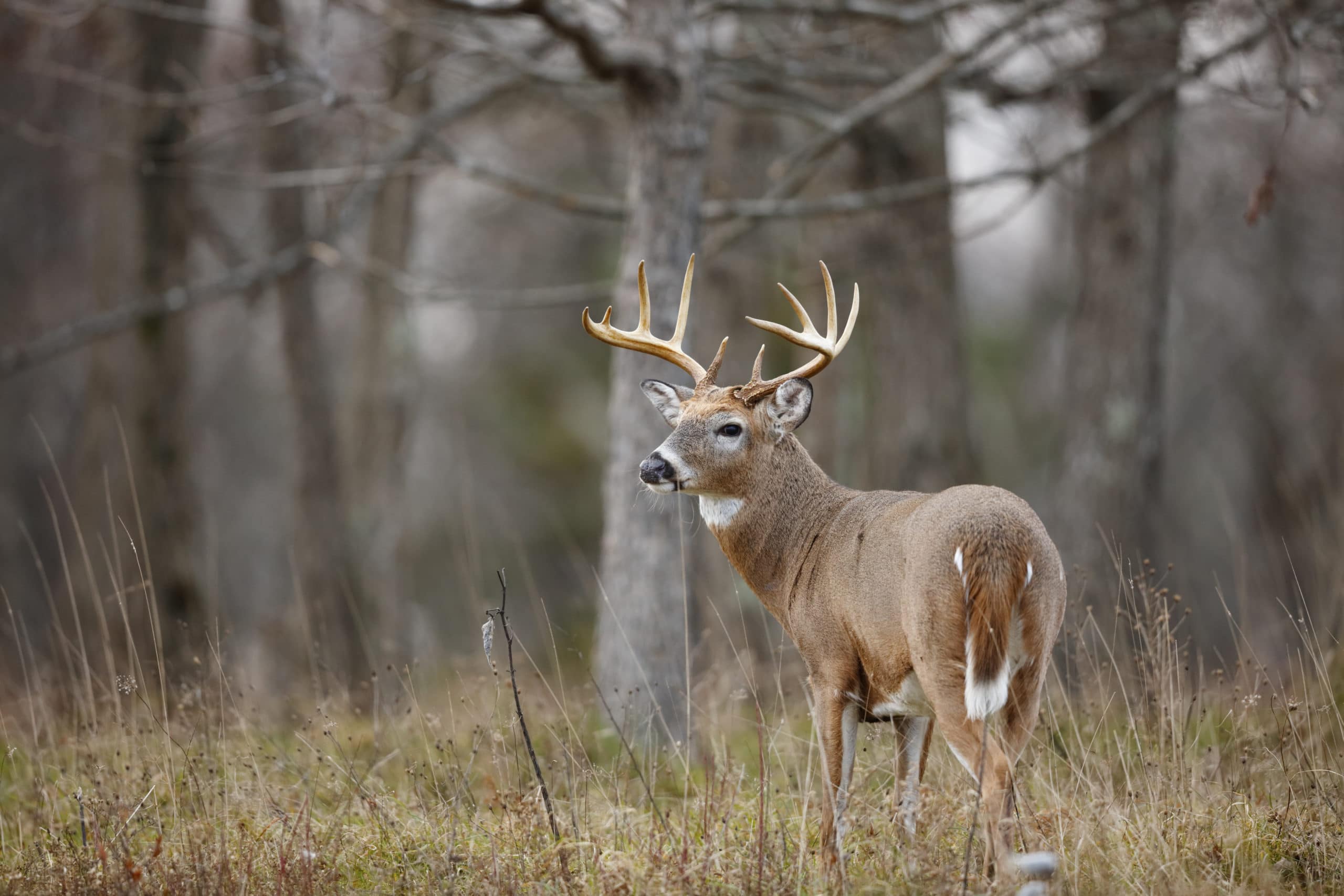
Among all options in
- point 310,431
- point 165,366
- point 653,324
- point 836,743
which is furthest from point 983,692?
point 310,431

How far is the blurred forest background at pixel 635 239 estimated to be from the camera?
265 inches

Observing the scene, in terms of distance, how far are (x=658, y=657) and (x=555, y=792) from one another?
5.23ft

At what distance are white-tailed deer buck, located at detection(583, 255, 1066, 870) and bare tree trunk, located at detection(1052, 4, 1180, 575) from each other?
5005 mm

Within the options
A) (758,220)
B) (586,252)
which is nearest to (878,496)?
(758,220)

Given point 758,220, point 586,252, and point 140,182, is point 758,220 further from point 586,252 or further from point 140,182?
point 586,252

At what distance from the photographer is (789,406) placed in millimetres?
4992

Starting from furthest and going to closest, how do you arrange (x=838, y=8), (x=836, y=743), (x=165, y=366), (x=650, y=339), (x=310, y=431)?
(x=310, y=431), (x=165, y=366), (x=838, y=8), (x=650, y=339), (x=836, y=743)

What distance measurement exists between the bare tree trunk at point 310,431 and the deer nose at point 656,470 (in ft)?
23.1

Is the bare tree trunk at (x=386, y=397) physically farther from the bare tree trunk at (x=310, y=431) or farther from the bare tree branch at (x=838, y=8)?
the bare tree branch at (x=838, y=8)

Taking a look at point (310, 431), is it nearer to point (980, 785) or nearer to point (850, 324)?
point (850, 324)

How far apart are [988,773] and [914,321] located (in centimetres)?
682

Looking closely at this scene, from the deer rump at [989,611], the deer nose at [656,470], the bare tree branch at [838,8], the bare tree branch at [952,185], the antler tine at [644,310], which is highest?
the bare tree branch at [838,8]

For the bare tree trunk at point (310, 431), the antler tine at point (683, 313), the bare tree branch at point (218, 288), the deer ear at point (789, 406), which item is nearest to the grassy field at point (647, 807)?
the deer ear at point (789, 406)

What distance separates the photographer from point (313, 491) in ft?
38.2
